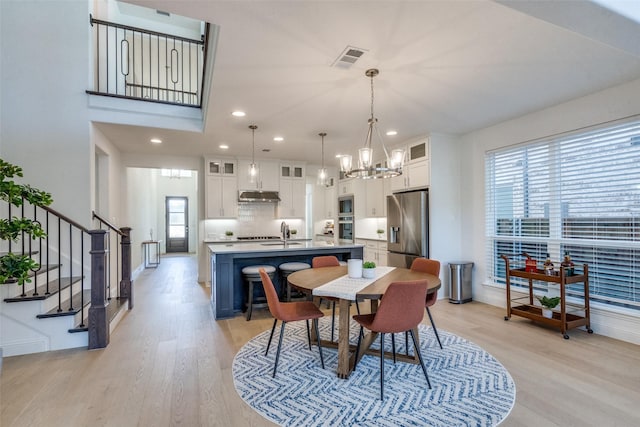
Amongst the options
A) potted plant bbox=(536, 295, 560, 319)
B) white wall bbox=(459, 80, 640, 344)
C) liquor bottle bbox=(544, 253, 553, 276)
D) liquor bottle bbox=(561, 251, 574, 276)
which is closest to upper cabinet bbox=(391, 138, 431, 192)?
white wall bbox=(459, 80, 640, 344)

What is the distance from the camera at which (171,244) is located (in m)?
12.0

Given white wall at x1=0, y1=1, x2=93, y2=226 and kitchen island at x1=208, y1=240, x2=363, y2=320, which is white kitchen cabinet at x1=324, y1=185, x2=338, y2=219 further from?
white wall at x1=0, y1=1, x2=93, y2=226

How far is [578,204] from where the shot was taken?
3691 mm

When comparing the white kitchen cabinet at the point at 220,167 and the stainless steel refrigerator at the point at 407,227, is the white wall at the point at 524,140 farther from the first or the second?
the white kitchen cabinet at the point at 220,167


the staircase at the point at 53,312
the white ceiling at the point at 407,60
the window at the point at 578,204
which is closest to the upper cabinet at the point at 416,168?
the white ceiling at the point at 407,60

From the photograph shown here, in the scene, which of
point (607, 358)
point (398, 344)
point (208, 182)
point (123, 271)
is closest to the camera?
point (607, 358)

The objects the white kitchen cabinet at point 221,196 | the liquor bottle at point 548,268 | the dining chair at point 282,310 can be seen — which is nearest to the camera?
the dining chair at point 282,310

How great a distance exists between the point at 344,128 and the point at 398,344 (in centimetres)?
304

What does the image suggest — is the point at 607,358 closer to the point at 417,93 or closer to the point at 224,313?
the point at 417,93

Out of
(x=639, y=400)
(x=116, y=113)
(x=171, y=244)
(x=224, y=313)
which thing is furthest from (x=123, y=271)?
(x=171, y=244)

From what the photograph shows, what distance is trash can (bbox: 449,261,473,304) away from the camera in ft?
15.7

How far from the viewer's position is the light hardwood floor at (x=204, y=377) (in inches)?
80.6

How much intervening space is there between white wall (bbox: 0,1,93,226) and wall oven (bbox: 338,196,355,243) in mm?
4964

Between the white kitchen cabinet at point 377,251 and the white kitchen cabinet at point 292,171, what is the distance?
2.15 m
